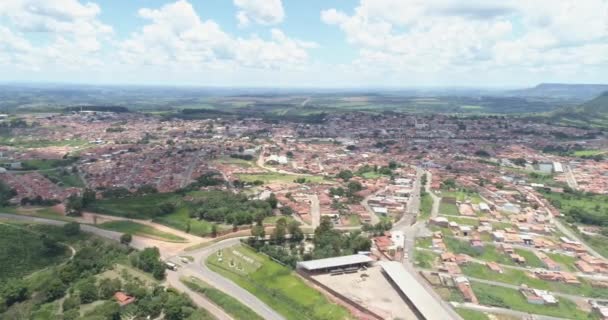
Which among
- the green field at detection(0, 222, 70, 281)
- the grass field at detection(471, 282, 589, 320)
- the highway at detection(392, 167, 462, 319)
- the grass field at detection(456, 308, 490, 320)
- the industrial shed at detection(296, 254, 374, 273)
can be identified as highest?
the industrial shed at detection(296, 254, 374, 273)

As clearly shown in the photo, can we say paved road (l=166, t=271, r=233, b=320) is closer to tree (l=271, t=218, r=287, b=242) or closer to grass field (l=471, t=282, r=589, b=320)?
tree (l=271, t=218, r=287, b=242)

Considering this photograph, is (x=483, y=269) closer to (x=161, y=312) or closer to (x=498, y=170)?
(x=161, y=312)

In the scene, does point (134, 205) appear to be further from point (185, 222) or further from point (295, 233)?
point (295, 233)

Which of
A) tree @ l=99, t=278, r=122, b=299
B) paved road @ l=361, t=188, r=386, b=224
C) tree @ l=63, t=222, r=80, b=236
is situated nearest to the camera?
tree @ l=99, t=278, r=122, b=299

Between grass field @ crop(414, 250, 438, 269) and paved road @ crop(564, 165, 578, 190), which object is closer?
grass field @ crop(414, 250, 438, 269)

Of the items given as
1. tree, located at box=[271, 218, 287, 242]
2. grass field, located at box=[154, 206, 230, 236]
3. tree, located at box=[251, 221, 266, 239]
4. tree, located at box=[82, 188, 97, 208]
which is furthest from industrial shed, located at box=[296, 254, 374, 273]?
tree, located at box=[82, 188, 97, 208]

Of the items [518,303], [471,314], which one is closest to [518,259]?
[518,303]

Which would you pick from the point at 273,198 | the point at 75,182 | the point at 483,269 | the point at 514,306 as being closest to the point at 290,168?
the point at 273,198
